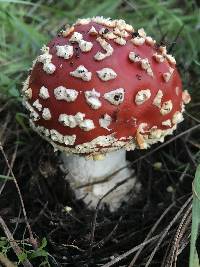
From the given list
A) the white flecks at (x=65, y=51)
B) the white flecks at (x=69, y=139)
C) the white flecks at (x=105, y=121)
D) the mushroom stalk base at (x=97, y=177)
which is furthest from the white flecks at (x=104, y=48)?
the mushroom stalk base at (x=97, y=177)

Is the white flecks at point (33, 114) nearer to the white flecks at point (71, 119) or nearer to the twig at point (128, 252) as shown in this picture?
the white flecks at point (71, 119)

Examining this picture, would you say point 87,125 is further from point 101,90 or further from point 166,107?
point 166,107

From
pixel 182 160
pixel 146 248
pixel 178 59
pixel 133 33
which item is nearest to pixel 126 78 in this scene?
pixel 133 33

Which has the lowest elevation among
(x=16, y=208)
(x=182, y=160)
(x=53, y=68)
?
(x=182, y=160)

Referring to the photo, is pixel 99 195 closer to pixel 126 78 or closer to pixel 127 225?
pixel 127 225

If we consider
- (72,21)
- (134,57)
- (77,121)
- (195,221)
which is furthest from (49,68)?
(72,21)

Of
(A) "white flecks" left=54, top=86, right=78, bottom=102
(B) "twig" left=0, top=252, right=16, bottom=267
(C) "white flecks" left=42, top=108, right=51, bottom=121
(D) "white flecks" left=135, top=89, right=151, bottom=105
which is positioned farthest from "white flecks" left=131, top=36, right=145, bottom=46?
(B) "twig" left=0, top=252, right=16, bottom=267
